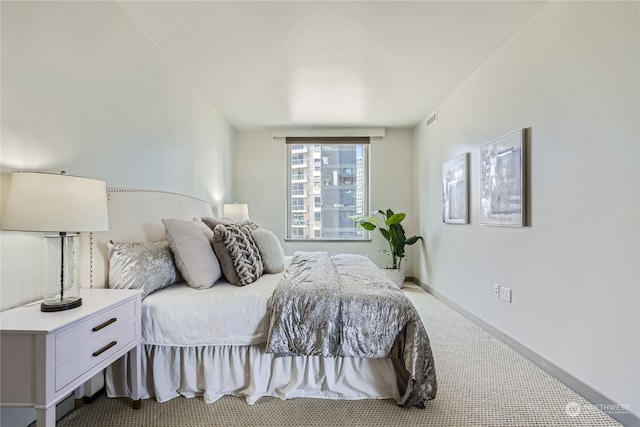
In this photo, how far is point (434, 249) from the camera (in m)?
4.19

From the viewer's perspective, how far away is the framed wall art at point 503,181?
7.59 feet

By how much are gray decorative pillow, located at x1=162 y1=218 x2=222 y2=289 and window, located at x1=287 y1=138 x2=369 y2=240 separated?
309cm

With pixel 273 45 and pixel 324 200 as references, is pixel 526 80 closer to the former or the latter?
pixel 273 45

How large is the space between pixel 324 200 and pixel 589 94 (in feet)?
12.5

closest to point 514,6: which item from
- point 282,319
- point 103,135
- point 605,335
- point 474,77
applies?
point 474,77

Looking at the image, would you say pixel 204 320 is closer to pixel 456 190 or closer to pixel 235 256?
pixel 235 256

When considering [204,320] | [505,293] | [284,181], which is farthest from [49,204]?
[284,181]

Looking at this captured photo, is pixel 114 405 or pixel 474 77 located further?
pixel 474 77

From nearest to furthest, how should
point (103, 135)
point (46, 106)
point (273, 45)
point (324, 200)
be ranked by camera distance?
1. point (46, 106)
2. point (103, 135)
3. point (273, 45)
4. point (324, 200)

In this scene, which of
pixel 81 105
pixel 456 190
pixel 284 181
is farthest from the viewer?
pixel 284 181

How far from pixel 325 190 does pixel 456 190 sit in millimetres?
2332

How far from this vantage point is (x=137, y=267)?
1801mm

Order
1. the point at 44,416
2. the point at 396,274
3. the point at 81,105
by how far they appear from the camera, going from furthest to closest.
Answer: the point at 396,274 < the point at 81,105 < the point at 44,416

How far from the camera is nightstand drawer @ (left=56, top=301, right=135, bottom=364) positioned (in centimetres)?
118
